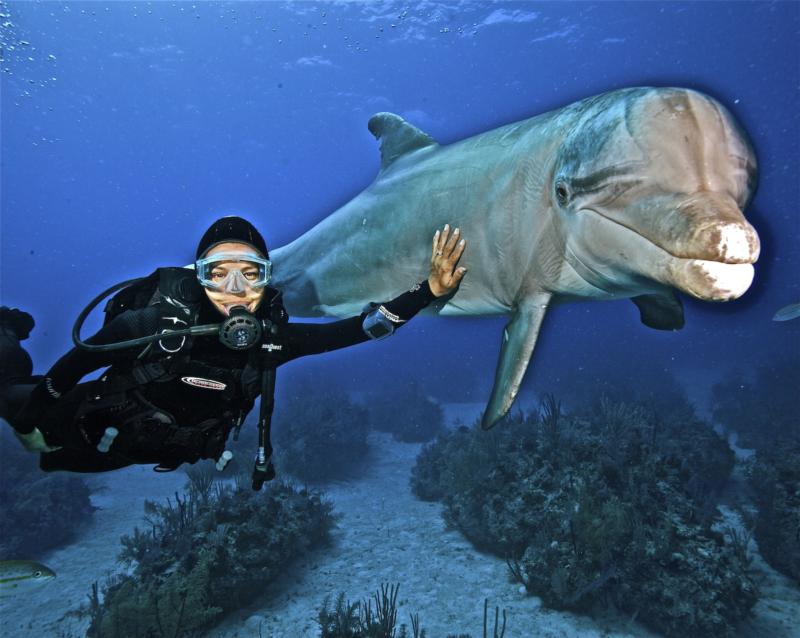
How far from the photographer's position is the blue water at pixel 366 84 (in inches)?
1111

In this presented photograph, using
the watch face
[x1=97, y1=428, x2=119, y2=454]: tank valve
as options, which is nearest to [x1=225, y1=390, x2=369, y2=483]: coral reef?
[x1=97, y1=428, x2=119, y2=454]: tank valve

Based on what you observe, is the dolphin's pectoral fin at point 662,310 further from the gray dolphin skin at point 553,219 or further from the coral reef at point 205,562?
the coral reef at point 205,562

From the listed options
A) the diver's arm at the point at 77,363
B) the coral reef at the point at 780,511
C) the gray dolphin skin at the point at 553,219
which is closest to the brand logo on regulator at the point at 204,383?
the diver's arm at the point at 77,363

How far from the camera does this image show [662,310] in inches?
168

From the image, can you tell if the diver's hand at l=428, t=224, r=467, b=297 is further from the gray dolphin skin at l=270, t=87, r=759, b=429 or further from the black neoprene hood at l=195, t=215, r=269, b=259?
the black neoprene hood at l=195, t=215, r=269, b=259

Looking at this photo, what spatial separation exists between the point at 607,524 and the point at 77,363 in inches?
245

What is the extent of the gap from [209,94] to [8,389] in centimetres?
4980

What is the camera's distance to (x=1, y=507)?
30.2 feet

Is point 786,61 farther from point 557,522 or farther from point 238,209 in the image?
point 238,209

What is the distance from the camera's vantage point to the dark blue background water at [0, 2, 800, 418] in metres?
28.3

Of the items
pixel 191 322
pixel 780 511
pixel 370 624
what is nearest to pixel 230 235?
pixel 191 322

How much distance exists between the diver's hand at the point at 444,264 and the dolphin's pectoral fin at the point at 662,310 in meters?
1.98

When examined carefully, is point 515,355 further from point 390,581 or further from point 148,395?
point 390,581

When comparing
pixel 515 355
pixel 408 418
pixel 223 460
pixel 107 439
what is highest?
pixel 515 355
